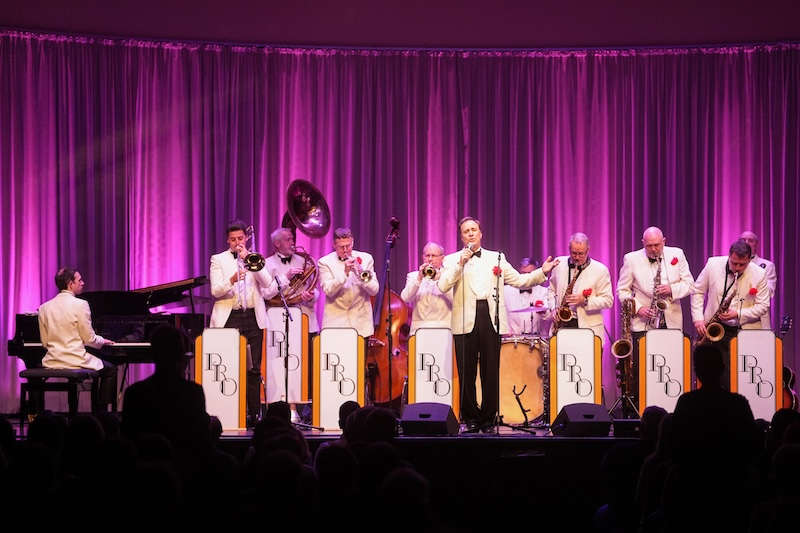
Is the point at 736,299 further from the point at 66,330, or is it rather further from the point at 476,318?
the point at 66,330

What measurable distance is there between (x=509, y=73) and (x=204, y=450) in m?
8.65

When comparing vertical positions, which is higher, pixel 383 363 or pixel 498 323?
pixel 498 323

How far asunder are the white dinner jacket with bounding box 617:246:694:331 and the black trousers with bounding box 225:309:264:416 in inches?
143

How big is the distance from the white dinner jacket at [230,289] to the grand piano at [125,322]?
1.51ft

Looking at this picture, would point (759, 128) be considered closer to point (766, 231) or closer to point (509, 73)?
point (766, 231)

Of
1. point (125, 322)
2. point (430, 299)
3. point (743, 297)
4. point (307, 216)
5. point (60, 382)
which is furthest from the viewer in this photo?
point (307, 216)

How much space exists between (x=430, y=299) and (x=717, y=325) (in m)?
2.80

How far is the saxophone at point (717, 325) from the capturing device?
9.30 metres

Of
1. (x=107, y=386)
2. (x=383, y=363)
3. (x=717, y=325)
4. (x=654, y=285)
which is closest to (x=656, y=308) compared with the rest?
(x=654, y=285)

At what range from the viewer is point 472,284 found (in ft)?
29.3

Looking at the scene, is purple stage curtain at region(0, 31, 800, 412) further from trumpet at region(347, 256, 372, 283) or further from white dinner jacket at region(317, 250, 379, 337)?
trumpet at region(347, 256, 372, 283)

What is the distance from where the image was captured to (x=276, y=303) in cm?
977

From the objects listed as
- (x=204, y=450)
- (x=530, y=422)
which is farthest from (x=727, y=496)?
(x=530, y=422)

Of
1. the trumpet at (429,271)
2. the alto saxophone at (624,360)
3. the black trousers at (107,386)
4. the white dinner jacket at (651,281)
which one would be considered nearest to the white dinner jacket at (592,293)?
the alto saxophone at (624,360)
